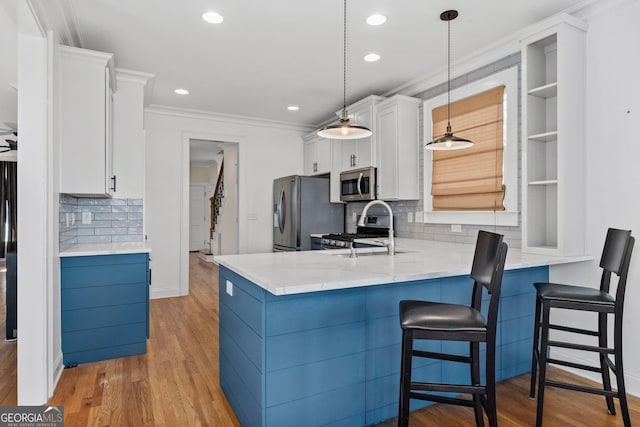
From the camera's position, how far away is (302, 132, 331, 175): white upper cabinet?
5.16 metres

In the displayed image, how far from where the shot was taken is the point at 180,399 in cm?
227

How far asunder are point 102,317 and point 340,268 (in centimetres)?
204

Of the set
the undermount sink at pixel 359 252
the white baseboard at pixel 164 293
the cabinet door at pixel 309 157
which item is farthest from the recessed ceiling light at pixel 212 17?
the white baseboard at pixel 164 293

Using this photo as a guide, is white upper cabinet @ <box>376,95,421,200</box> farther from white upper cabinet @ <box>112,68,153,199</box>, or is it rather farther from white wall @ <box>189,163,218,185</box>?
white wall @ <box>189,163,218,185</box>

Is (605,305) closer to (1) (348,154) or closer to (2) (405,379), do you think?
(2) (405,379)

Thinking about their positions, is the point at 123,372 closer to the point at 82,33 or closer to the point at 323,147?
the point at 82,33

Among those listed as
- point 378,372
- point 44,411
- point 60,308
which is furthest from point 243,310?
point 60,308

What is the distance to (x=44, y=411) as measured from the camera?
2113mm

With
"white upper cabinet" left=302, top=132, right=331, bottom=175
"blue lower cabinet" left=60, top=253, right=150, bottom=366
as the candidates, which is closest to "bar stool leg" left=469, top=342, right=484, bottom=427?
"blue lower cabinet" left=60, top=253, right=150, bottom=366

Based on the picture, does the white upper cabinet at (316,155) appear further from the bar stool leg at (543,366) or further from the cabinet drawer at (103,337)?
the bar stool leg at (543,366)

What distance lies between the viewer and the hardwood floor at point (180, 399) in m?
2.04

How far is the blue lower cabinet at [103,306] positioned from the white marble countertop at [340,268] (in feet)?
3.76

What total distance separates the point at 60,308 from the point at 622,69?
4.14 meters

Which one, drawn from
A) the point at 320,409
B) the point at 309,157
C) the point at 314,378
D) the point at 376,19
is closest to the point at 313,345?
the point at 314,378
